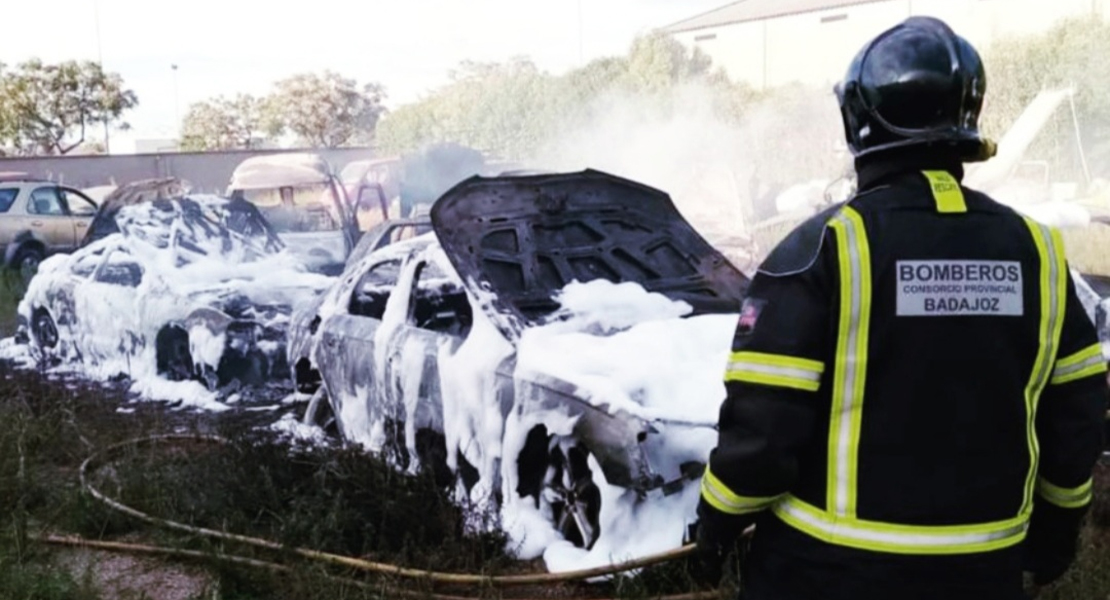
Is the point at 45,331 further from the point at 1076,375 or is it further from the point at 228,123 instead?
the point at 228,123

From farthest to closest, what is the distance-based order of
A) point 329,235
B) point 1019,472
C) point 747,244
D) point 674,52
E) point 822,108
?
point 674,52 → point 822,108 → point 747,244 → point 329,235 → point 1019,472

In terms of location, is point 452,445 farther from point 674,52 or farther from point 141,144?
point 141,144

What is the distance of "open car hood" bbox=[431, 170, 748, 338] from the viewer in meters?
5.52

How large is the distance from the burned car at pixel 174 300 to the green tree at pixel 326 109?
34274 mm

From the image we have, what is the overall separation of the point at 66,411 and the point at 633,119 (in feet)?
50.4

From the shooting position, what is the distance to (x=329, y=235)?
38.0 ft

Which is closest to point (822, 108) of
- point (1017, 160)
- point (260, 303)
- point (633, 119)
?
point (633, 119)

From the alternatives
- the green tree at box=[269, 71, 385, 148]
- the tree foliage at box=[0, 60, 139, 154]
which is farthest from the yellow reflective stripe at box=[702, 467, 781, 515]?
the green tree at box=[269, 71, 385, 148]

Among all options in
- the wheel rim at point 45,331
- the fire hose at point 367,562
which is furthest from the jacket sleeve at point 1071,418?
the wheel rim at point 45,331

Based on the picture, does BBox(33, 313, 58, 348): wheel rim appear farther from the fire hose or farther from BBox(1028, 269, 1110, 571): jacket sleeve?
BBox(1028, 269, 1110, 571): jacket sleeve

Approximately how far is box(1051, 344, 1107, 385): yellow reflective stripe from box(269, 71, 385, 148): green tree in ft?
141

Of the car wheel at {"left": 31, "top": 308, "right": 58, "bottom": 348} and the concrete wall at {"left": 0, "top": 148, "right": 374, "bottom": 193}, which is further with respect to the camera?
the concrete wall at {"left": 0, "top": 148, "right": 374, "bottom": 193}

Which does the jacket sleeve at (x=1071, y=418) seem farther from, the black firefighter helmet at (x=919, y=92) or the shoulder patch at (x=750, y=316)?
the shoulder patch at (x=750, y=316)

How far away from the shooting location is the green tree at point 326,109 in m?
44.1
